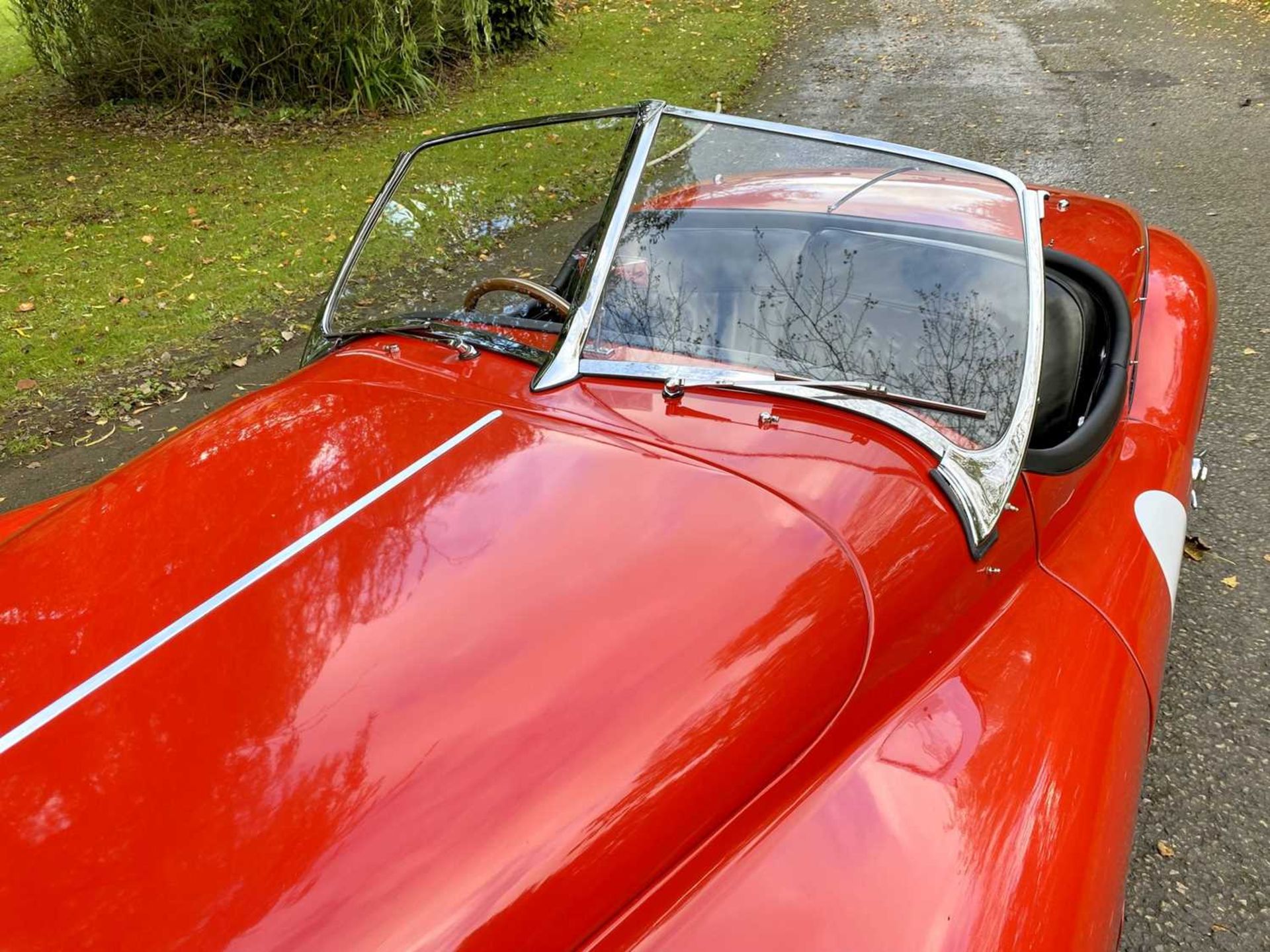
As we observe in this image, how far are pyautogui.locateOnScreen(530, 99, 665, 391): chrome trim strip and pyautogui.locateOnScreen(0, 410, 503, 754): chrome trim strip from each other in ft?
0.53

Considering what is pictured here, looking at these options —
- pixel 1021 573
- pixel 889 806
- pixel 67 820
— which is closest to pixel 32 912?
pixel 67 820

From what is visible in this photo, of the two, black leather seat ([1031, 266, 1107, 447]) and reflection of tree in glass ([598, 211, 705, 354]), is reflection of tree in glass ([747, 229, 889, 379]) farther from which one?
black leather seat ([1031, 266, 1107, 447])

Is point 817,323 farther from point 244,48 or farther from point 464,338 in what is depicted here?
point 244,48

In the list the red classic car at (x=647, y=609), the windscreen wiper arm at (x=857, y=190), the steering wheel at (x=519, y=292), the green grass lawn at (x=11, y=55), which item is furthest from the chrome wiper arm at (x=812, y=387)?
the green grass lawn at (x=11, y=55)

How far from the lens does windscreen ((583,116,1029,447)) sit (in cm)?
181

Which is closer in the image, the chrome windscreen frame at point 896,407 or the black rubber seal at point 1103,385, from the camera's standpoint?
the chrome windscreen frame at point 896,407

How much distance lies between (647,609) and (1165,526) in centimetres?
148

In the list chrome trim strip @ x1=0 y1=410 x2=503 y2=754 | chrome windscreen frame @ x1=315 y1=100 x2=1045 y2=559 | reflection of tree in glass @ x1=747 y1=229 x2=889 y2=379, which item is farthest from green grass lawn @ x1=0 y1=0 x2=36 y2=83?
reflection of tree in glass @ x1=747 y1=229 x2=889 y2=379

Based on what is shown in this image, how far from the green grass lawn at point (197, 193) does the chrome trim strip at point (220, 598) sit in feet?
12.3

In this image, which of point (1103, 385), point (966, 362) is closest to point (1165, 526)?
point (1103, 385)

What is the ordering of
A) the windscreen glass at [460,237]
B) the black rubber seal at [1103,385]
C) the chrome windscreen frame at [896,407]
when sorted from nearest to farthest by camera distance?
1. the chrome windscreen frame at [896,407]
2. the black rubber seal at [1103,385]
3. the windscreen glass at [460,237]

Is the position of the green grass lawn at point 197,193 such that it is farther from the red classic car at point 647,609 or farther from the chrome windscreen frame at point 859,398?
the chrome windscreen frame at point 859,398

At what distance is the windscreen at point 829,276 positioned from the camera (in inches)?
71.1

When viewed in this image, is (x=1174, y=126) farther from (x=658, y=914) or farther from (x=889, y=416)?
(x=658, y=914)
